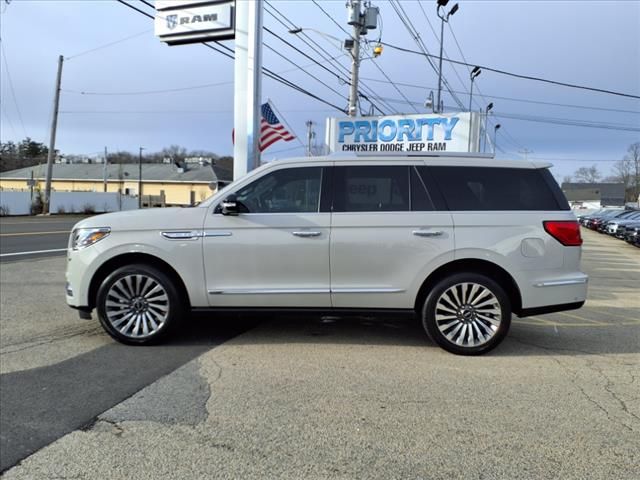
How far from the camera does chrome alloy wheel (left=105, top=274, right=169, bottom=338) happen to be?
5074mm

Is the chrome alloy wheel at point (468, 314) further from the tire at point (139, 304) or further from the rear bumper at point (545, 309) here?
the tire at point (139, 304)

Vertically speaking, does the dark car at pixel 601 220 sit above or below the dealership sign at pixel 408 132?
below

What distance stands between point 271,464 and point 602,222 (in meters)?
41.1

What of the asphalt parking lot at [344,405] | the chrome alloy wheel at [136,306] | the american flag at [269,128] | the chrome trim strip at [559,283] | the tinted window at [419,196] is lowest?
the asphalt parking lot at [344,405]

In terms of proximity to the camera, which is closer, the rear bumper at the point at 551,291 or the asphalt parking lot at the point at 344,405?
the asphalt parking lot at the point at 344,405

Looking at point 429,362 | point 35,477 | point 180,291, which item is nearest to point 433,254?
point 429,362

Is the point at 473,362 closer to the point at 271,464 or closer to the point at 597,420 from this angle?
the point at 597,420

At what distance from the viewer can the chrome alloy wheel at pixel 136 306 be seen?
5.07m

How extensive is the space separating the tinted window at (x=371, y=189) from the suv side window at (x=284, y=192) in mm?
237

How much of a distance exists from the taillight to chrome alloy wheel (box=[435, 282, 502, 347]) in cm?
87

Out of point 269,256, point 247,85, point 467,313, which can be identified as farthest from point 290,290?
point 247,85

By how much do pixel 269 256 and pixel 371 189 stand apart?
125 centimetres

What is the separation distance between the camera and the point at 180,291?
5.13 m

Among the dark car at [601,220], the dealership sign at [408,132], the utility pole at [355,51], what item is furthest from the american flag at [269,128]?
the dark car at [601,220]
